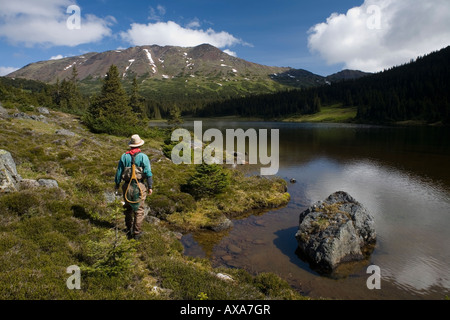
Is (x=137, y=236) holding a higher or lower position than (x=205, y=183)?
lower

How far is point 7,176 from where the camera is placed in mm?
11031

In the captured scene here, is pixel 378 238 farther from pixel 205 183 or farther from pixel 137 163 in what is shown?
pixel 137 163

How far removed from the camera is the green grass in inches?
6083

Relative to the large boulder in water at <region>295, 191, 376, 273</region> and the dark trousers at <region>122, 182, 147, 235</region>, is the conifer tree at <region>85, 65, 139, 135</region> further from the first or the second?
the large boulder in water at <region>295, 191, 376, 273</region>

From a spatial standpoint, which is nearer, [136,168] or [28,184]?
[136,168]

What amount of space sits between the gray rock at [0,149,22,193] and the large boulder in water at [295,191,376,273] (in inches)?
575

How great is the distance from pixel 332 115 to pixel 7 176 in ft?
582

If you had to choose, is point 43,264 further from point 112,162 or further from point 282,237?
point 112,162

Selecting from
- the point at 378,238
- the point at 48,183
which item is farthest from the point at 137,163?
the point at 378,238

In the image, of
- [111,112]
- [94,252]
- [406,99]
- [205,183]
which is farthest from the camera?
[406,99]

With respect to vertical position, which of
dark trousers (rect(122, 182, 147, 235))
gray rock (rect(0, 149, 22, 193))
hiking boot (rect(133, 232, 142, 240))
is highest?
gray rock (rect(0, 149, 22, 193))

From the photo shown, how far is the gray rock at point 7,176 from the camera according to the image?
10812 millimetres

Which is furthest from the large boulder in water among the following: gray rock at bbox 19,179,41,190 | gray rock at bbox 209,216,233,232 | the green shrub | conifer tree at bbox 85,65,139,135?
conifer tree at bbox 85,65,139,135
